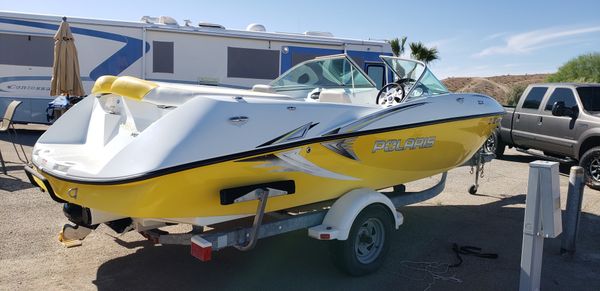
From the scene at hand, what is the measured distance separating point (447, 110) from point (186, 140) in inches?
113

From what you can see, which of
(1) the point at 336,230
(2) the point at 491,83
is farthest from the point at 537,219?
(2) the point at 491,83

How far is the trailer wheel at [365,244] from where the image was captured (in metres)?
4.28

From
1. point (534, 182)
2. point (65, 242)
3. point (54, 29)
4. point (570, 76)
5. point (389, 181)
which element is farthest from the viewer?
point (570, 76)

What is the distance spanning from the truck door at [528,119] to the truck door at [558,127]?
16cm

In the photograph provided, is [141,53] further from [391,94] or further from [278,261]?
[278,261]

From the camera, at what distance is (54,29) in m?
12.1

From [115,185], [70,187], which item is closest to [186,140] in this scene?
[115,185]

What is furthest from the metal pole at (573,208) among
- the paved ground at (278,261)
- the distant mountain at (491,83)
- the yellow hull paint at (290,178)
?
the distant mountain at (491,83)

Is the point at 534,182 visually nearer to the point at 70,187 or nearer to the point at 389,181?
the point at 389,181

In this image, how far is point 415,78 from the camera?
18.3 feet

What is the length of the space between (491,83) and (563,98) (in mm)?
39242

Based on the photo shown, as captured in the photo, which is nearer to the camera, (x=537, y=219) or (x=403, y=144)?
(x=537, y=219)

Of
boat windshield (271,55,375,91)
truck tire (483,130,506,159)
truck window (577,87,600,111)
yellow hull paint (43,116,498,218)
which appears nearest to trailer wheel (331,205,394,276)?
yellow hull paint (43,116,498,218)

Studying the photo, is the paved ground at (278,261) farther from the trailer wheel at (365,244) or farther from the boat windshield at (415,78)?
the boat windshield at (415,78)
